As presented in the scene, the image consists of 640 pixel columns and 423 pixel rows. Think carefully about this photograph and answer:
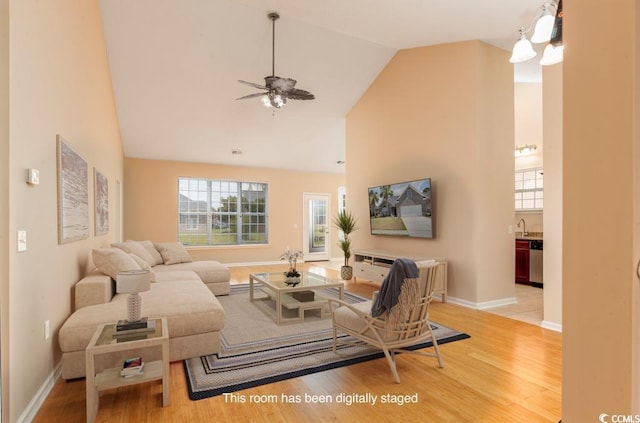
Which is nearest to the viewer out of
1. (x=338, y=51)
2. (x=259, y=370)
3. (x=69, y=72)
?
(x=259, y=370)

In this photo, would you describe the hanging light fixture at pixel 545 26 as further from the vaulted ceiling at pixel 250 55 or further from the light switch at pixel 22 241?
the light switch at pixel 22 241

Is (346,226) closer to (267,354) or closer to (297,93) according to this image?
(297,93)

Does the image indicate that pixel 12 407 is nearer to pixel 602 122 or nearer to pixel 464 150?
pixel 602 122

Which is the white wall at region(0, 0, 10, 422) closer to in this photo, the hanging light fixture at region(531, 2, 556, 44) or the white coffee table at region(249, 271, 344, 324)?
the white coffee table at region(249, 271, 344, 324)

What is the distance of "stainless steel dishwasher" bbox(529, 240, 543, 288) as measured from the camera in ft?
18.5

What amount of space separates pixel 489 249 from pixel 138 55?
5774 mm

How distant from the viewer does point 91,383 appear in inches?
75.1

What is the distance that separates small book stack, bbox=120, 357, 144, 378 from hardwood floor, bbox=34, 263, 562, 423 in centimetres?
19

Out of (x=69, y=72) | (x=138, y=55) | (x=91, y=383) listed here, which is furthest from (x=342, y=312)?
(x=138, y=55)

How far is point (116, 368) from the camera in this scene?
2.27m

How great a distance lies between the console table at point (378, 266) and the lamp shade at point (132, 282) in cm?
347

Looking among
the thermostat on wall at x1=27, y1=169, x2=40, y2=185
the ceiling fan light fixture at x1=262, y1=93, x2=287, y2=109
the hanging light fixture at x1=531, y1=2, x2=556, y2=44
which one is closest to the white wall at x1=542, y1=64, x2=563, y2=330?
the hanging light fixture at x1=531, y1=2, x2=556, y2=44

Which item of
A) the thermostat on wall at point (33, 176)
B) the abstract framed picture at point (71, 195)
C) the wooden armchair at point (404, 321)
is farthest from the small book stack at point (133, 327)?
the wooden armchair at point (404, 321)

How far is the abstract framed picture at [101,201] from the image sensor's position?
4051 mm
